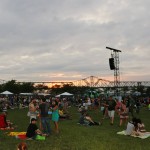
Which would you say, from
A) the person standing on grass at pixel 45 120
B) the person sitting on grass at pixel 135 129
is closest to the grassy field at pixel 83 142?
the person standing on grass at pixel 45 120

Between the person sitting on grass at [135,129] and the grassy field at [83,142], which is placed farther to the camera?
the person sitting on grass at [135,129]

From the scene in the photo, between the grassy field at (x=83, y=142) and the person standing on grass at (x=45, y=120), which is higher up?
the person standing on grass at (x=45, y=120)

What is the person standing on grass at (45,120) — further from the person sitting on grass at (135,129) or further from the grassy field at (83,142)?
the person sitting on grass at (135,129)

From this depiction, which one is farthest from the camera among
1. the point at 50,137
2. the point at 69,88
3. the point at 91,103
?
the point at 69,88

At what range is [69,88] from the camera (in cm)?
14788

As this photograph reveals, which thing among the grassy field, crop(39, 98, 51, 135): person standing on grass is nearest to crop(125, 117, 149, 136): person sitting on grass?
the grassy field

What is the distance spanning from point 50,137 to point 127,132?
3573 millimetres

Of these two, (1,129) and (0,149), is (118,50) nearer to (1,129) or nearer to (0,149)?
(1,129)

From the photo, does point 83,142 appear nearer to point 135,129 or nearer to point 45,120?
point 45,120

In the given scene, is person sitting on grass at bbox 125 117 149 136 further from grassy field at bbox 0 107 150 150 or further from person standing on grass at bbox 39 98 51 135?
person standing on grass at bbox 39 98 51 135

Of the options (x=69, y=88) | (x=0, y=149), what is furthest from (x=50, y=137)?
(x=69, y=88)

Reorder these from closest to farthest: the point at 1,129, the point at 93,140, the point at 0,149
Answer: the point at 0,149 → the point at 93,140 → the point at 1,129

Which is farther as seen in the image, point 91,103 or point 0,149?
point 91,103

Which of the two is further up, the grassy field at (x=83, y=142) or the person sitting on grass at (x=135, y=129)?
the person sitting on grass at (x=135, y=129)
